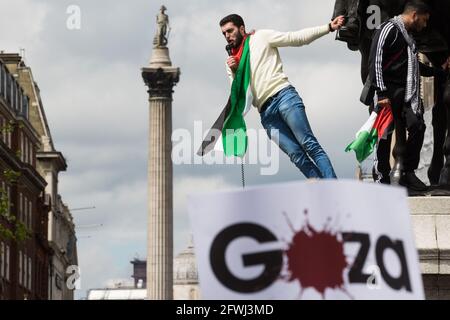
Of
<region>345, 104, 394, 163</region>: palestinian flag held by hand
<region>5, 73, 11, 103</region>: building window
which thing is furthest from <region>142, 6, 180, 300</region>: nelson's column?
<region>345, 104, 394, 163</region>: palestinian flag held by hand

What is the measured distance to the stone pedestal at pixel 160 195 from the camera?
115 metres

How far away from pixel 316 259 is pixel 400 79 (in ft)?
28.2

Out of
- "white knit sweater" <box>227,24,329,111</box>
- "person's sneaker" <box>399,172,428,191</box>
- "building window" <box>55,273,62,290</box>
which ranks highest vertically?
"building window" <box>55,273,62,290</box>

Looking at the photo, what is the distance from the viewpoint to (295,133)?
15.6m

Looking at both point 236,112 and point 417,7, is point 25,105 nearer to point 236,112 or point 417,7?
point 417,7

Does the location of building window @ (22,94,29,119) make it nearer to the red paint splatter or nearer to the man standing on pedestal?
the man standing on pedestal

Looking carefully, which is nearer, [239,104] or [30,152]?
[239,104]

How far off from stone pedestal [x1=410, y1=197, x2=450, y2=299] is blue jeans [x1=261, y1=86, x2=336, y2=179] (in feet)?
2.83

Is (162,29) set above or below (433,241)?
above

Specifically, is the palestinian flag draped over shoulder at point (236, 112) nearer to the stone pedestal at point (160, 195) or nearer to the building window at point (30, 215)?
the building window at point (30, 215)

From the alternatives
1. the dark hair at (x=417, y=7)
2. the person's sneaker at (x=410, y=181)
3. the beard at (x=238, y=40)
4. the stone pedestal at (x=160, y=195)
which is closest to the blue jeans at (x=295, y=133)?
the beard at (x=238, y=40)

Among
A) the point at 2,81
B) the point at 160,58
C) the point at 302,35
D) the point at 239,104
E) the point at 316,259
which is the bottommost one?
the point at 316,259

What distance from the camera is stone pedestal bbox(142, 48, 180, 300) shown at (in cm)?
11475

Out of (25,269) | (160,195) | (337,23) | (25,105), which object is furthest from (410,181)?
(160,195)
